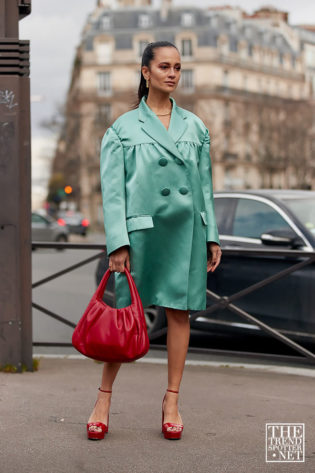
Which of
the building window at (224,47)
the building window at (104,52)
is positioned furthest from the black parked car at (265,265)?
the building window at (224,47)

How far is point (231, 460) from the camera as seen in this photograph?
374cm

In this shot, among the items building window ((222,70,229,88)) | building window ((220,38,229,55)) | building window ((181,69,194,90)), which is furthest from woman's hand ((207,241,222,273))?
building window ((220,38,229,55))

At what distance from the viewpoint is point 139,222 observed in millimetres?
4012

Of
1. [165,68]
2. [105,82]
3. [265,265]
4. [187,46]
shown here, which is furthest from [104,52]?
[165,68]

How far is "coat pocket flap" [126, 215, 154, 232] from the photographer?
158 inches

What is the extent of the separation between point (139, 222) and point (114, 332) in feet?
1.75

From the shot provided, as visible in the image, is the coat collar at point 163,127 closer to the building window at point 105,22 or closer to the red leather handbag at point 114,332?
the red leather handbag at point 114,332

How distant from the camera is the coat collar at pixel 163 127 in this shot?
159 inches

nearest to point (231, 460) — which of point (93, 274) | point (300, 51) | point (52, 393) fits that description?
point (52, 393)

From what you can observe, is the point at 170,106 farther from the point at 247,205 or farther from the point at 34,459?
the point at 247,205

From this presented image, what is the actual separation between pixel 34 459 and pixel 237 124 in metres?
74.5

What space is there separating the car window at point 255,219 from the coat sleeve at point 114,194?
348 centimetres

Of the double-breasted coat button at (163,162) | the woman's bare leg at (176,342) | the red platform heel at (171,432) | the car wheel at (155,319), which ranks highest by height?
the double-breasted coat button at (163,162)

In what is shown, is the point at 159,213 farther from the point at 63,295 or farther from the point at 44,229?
the point at 44,229
